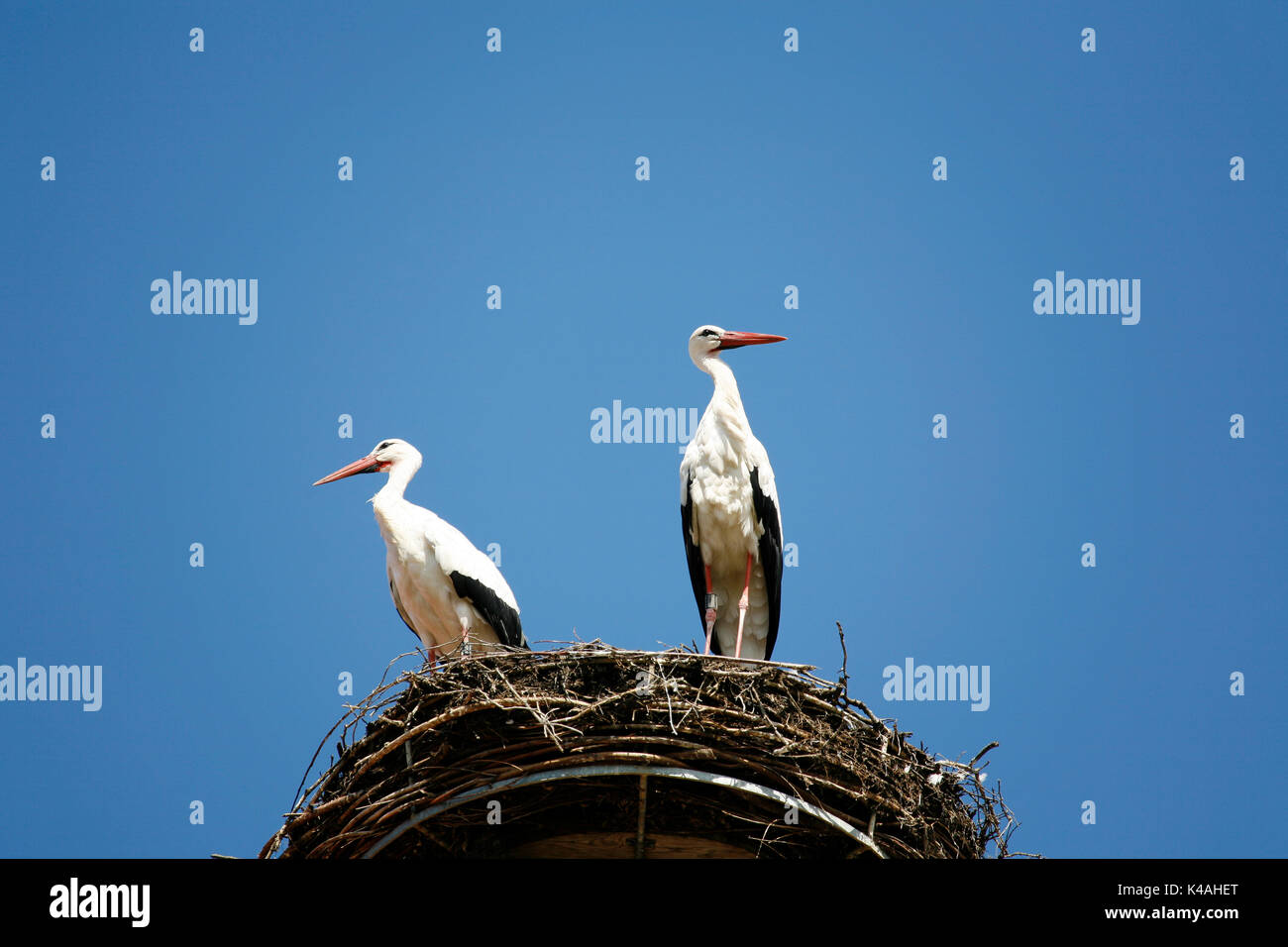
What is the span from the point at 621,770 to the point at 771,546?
11.0 ft

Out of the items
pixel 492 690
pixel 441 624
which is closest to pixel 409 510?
pixel 441 624

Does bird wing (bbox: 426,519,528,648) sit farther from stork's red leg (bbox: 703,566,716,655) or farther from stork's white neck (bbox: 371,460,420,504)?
stork's red leg (bbox: 703,566,716,655)

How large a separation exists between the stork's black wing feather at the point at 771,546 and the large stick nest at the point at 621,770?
8.37 ft

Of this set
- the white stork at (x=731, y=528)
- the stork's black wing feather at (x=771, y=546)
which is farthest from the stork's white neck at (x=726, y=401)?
the stork's black wing feather at (x=771, y=546)

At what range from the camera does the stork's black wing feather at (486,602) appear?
29.2 ft

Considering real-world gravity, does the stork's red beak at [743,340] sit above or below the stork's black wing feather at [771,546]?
above

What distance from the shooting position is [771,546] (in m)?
9.05

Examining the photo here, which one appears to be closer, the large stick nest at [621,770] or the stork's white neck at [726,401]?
the large stick nest at [621,770]

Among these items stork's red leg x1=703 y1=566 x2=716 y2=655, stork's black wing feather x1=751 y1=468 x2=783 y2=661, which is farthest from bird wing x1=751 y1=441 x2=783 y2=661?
stork's red leg x1=703 y1=566 x2=716 y2=655

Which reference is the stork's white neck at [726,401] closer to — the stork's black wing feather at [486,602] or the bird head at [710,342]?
the bird head at [710,342]

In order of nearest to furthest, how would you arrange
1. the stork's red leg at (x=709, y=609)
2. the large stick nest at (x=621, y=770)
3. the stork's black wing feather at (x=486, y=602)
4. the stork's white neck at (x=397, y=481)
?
the large stick nest at (x=621, y=770) < the stork's black wing feather at (x=486, y=602) < the stork's red leg at (x=709, y=609) < the stork's white neck at (x=397, y=481)

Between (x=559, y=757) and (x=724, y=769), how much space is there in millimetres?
741
